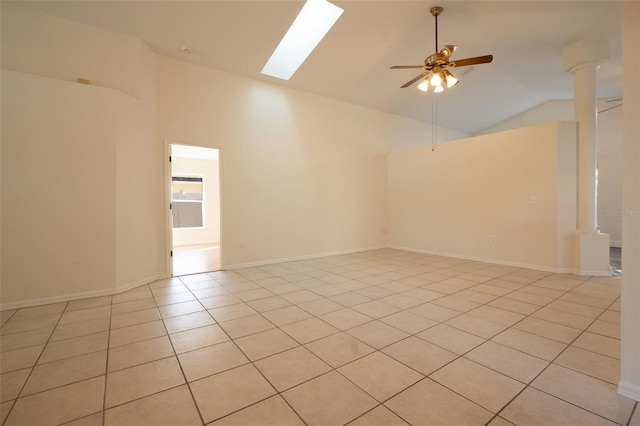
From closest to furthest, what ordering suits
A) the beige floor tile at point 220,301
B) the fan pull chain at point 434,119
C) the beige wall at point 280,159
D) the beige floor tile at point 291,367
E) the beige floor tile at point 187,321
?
the beige floor tile at point 291,367
the beige floor tile at point 187,321
the beige floor tile at point 220,301
the beige wall at point 280,159
the fan pull chain at point 434,119

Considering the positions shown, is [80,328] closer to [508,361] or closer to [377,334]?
[377,334]

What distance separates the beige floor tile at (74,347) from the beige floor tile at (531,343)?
3236 mm

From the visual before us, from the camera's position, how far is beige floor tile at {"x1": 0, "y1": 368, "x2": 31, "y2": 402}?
1.53 meters

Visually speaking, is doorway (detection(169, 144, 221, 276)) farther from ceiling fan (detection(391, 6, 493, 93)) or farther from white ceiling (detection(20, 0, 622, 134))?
ceiling fan (detection(391, 6, 493, 93))

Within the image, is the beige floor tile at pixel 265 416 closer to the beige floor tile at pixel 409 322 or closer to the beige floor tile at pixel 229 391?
the beige floor tile at pixel 229 391

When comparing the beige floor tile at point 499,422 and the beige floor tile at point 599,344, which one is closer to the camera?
the beige floor tile at point 499,422

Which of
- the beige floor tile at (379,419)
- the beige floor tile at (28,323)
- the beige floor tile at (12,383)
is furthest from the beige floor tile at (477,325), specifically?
the beige floor tile at (28,323)

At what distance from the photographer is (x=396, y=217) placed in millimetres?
6652

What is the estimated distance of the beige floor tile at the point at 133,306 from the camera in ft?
9.27

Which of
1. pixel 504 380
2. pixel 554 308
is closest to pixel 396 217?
pixel 554 308

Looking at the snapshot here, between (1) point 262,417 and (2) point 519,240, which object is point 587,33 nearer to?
(2) point 519,240

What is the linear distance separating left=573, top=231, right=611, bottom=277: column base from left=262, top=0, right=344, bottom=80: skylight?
5.01 metres

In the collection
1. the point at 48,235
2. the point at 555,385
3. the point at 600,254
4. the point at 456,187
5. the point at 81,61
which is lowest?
the point at 555,385

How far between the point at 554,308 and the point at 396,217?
4.03 meters
